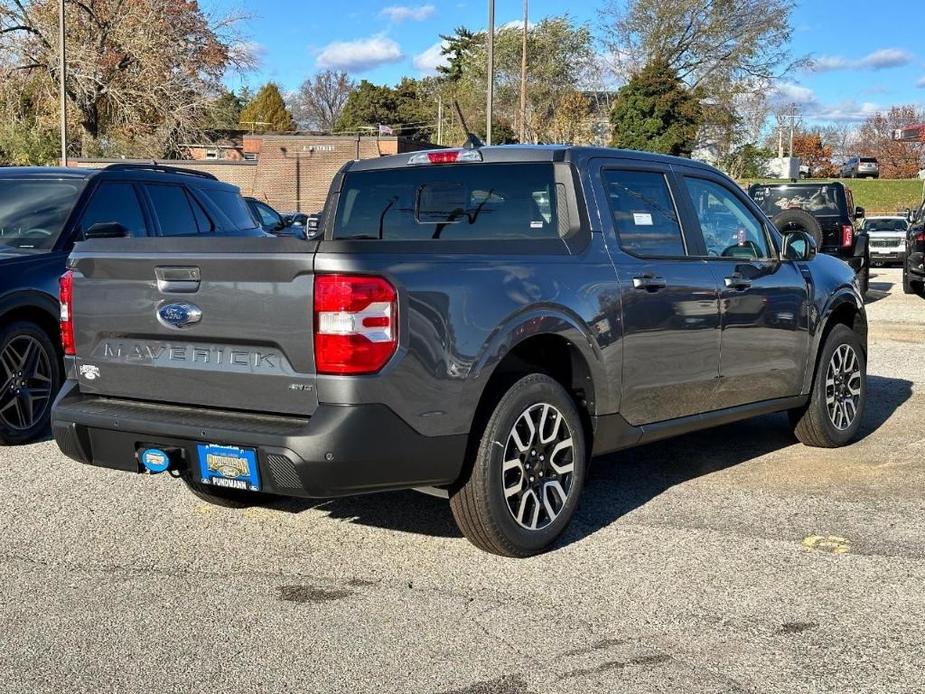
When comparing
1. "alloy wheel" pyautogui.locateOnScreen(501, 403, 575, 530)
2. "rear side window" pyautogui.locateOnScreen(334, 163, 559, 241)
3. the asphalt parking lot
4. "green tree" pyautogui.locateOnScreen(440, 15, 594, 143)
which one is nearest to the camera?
the asphalt parking lot

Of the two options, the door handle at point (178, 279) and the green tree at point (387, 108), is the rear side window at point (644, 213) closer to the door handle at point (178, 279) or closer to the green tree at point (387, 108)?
the door handle at point (178, 279)

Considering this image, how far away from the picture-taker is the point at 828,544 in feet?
16.8

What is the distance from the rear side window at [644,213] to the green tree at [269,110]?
302 feet

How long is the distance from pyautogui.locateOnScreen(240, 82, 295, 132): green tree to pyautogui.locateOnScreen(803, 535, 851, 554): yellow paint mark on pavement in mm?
93132

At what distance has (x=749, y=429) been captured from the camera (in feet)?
26.0

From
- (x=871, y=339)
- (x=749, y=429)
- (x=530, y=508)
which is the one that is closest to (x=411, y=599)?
(x=530, y=508)

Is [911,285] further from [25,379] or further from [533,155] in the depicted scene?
[25,379]

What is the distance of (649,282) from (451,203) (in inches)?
42.1

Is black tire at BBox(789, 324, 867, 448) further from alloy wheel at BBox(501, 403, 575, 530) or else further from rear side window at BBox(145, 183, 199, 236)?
rear side window at BBox(145, 183, 199, 236)

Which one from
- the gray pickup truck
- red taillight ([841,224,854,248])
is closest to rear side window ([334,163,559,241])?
the gray pickup truck

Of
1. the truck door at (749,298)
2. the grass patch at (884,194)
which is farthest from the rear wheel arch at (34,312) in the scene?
the grass patch at (884,194)

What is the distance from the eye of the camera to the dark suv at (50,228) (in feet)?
23.6

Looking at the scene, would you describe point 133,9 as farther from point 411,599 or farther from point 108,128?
point 411,599

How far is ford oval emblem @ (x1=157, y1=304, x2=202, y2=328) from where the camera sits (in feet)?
14.7
